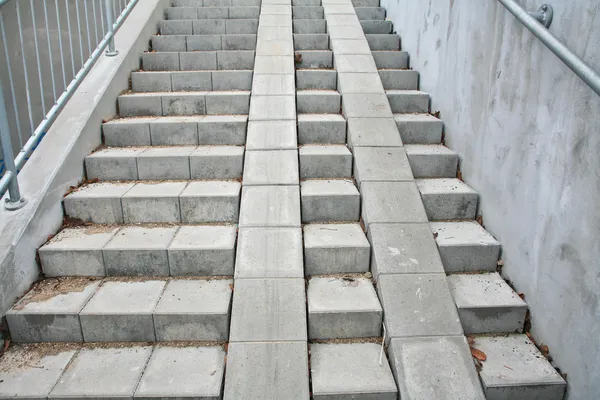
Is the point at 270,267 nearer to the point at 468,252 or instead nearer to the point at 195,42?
the point at 468,252

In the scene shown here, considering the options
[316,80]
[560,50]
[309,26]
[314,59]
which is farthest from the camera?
[309,26]

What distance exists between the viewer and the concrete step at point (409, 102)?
4898 millimetres

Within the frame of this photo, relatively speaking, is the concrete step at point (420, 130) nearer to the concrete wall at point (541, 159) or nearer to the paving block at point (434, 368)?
the concrete wall at point (541, 159)

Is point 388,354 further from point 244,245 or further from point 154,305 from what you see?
point 154,305

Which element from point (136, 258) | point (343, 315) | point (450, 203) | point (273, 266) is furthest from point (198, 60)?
point (343, 315)

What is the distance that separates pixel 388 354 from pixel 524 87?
6.86 feet

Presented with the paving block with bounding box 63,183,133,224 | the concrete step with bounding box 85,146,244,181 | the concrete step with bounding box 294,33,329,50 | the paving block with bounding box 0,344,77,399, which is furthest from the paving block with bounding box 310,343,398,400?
the concrete step with bounding box 294,33,329,50

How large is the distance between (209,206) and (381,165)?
156 cm

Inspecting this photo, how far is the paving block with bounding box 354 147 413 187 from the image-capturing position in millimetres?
3770

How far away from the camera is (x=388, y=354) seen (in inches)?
111

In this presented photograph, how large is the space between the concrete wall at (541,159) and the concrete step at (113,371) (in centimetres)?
213

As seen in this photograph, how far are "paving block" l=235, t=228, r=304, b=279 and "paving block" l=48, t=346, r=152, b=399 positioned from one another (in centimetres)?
86

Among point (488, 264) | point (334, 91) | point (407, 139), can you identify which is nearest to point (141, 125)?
point (334, 91)

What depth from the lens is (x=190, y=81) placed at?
5.07m
